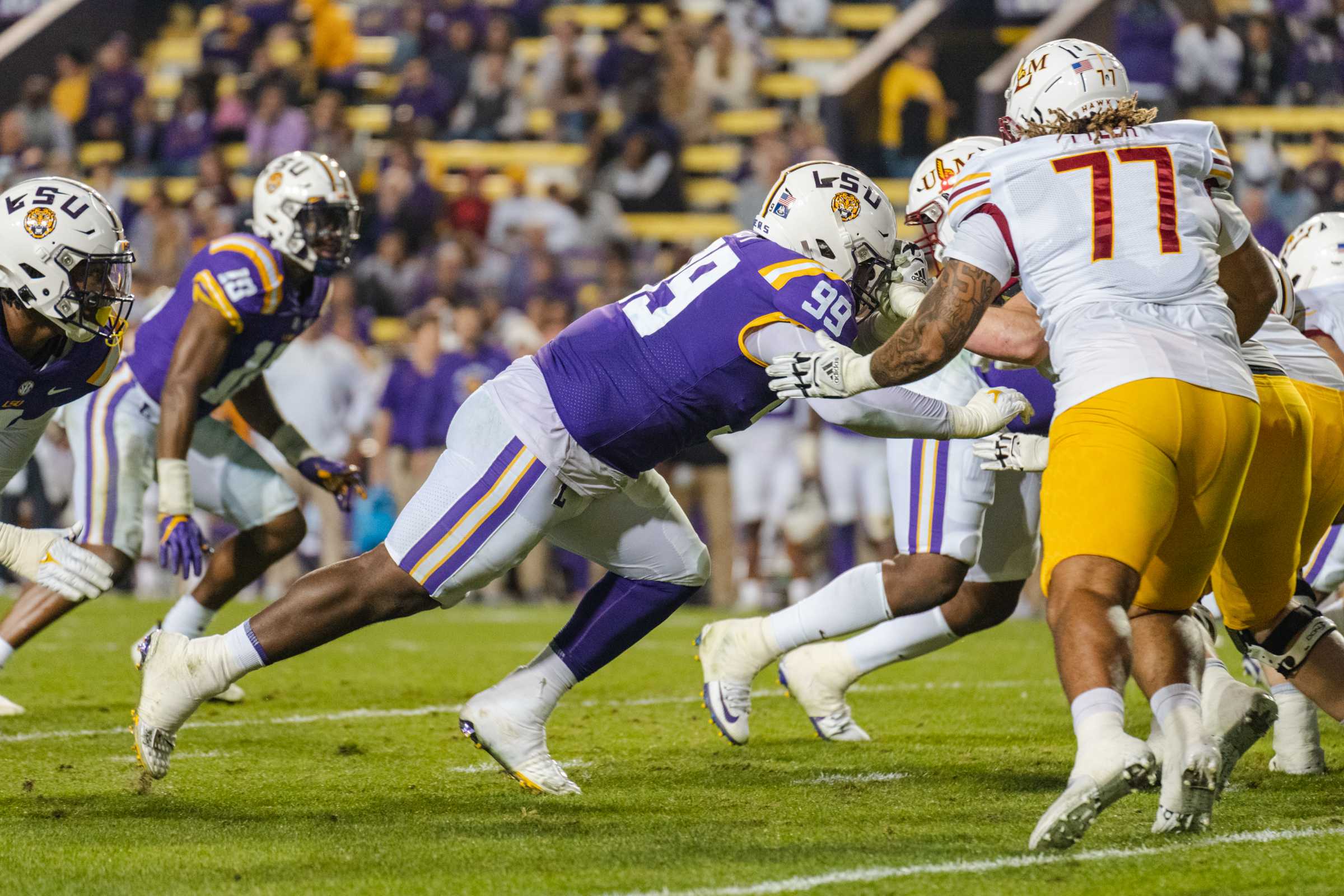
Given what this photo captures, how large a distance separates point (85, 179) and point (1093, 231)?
12810 mm

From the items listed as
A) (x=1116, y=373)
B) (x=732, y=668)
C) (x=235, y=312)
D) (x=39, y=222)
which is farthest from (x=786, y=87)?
(x=1116, y=373)

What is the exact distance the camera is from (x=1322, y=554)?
17.4 feet

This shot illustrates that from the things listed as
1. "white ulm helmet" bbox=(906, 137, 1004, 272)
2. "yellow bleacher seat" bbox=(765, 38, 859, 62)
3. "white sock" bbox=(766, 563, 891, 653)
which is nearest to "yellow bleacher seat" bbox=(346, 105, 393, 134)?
"yellow bleacher seat" bbox=(765, 38, 859, 62)

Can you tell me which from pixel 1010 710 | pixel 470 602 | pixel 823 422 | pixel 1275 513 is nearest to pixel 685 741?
pixel 1010 710

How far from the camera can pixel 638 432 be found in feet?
13.6

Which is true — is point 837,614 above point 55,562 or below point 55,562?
below

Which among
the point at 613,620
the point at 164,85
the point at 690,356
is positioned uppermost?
the point at 690,356

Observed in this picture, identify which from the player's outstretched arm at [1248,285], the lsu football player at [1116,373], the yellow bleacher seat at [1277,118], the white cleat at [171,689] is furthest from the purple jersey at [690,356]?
the yellow bleacher seat at [1277,118]

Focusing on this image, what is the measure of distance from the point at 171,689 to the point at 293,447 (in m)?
2.14

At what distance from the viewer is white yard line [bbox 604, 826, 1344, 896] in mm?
3191

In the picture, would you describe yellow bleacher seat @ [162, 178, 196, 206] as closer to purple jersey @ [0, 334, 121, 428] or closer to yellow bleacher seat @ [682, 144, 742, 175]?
yellow bleacher seat @ [682, 144, 742, 175]

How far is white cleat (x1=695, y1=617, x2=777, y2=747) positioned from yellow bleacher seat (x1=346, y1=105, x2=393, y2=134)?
11337mm

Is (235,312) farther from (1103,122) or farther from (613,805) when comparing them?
(1103,122)

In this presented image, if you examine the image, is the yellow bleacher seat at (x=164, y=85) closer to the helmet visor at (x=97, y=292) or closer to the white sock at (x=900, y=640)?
the helmet visor at (x=97, y=292)
